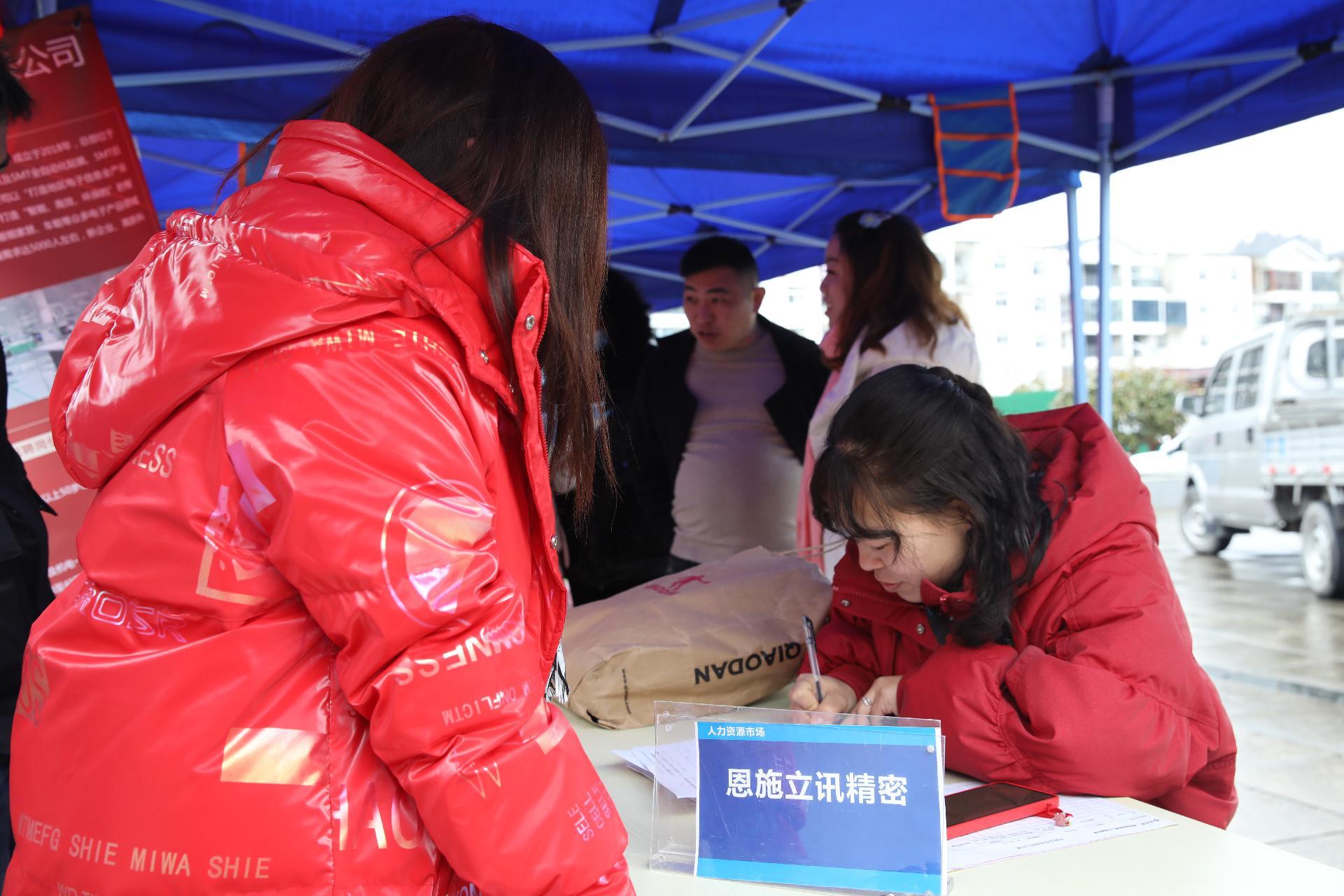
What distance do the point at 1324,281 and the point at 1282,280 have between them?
12.9ft

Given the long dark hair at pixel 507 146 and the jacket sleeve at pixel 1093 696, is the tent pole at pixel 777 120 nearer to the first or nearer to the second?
the jacket sleeve at pixel 1093 696

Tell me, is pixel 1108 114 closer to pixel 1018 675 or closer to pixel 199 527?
pixel 1018 675

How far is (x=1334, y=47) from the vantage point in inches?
100

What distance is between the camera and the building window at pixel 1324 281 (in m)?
24.5

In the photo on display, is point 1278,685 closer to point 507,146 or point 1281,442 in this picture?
point 1281,442

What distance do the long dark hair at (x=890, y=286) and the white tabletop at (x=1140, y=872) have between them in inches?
60.2

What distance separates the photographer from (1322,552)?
20.8ft

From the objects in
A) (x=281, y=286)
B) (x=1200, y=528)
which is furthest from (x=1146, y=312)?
(x=281, y=286)

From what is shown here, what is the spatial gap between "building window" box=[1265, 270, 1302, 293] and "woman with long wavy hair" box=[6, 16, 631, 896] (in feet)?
87.6

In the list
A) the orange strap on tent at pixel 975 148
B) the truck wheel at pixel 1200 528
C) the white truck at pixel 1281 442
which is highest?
the orange strap on tent at pixel 975 148

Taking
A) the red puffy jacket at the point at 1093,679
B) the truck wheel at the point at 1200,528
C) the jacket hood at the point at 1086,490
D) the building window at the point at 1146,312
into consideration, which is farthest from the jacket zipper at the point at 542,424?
the building window at the point at 1146,312

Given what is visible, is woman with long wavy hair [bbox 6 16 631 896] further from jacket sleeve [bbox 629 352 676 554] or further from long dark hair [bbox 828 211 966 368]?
jacket sleeve [bbox 629 352 676 554]

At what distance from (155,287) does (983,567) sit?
3.03ft

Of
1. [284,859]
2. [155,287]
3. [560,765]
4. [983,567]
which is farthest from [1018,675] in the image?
[155,287]
